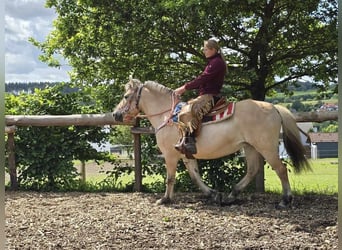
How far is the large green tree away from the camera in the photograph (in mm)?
6484

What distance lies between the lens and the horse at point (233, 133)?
5766 mm

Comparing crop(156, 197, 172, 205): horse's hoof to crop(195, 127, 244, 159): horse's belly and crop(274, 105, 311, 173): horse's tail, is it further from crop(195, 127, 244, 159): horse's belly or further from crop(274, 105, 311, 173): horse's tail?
crop(274, 105, 311, 173): horse's tail

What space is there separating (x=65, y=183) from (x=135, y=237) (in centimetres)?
391

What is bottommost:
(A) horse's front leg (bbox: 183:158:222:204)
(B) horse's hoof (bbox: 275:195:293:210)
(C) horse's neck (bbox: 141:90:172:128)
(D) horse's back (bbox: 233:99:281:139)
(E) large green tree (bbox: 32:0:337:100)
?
(B) horse's hoof (bbox: 275:195:293:210)

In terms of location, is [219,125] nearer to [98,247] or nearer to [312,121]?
[312,121]

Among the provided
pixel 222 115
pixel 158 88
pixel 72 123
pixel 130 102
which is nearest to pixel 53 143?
pixel 72 123

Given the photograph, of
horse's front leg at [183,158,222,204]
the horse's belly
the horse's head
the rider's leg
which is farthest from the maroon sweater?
horse's front leg at [183,158,222,204]

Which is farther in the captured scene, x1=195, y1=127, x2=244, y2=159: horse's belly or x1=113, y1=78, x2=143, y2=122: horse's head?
x1=113, y1=78, x2=143, y2=122: horse's head

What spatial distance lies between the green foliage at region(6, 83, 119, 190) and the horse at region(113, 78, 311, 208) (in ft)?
6.92

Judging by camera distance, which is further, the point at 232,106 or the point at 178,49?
the point at 178,49

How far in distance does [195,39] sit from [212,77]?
50.7 inches

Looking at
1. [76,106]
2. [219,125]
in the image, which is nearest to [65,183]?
[76,106]

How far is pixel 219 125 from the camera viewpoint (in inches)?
232

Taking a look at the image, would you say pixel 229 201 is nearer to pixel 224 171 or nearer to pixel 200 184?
pixel 200 184
